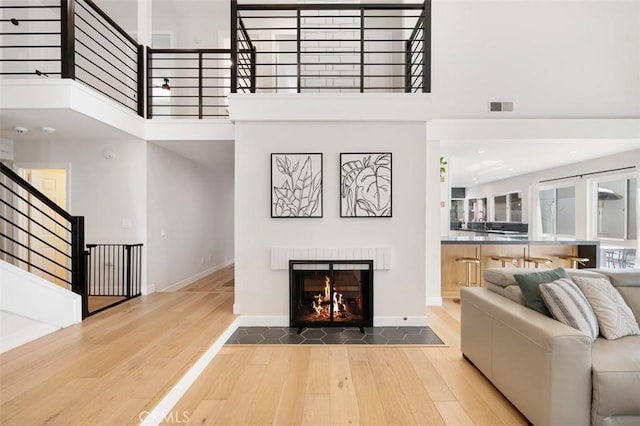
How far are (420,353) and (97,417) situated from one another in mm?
2538

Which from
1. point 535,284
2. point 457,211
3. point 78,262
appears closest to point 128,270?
point 78,262

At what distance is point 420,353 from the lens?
2787 mm

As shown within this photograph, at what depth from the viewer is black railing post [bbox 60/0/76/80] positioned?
9.76ft

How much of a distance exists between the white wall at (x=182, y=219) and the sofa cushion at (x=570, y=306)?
473 centimetres

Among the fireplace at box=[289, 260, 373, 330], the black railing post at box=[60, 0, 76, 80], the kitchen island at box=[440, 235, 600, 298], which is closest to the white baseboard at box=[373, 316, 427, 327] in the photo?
the fireplace at box=[289, 260, 373, 330]

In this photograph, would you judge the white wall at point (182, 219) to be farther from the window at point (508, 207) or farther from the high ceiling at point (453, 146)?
the window at point (508, 207)

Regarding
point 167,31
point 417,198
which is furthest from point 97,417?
point 167,31

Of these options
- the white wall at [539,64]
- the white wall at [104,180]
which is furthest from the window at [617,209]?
the white wall at [104,180]

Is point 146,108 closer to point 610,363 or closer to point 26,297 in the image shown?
point 26,297

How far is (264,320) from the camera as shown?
3393mm

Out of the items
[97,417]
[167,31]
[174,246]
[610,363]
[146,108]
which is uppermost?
[167,31]

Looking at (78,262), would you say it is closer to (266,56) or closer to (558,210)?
(266,56)

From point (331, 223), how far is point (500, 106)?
348 cm

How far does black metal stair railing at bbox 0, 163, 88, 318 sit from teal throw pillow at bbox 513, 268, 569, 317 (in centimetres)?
401
